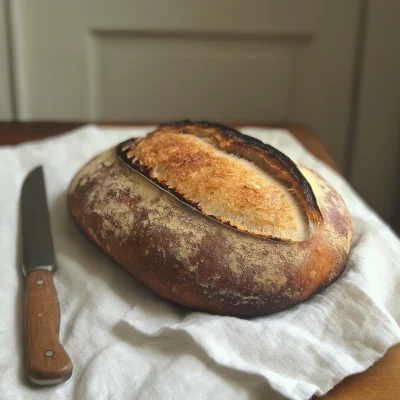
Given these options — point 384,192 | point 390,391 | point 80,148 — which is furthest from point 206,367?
point 384,192

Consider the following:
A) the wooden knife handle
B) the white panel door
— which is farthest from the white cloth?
the white panel door

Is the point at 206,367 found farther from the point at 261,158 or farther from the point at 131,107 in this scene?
the point at 131,107

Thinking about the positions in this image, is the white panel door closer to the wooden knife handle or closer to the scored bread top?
the scored bread top

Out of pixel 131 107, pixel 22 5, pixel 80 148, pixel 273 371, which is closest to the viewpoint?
pixel 273 371

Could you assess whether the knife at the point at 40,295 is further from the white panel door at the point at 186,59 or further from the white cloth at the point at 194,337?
the white panel door at the point at 186,59

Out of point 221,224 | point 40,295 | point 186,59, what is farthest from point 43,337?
point 186,59

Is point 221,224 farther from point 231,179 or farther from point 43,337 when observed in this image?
point 43,337
